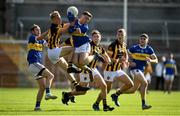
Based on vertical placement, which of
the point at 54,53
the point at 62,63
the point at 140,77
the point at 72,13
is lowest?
the point at 140,77

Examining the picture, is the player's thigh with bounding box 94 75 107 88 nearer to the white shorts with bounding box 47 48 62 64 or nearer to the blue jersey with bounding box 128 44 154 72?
the white shorts with bounding box 47 48 62 64

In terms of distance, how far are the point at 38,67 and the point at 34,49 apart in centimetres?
71

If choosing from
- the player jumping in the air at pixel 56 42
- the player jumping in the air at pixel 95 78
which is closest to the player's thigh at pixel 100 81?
the player jumping in the air at pixel 95 78

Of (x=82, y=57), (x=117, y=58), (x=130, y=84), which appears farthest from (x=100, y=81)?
(x=130, y=84)

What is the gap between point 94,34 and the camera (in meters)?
23.3

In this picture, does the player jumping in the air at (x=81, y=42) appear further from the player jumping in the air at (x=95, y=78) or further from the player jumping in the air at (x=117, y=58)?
the player jumping in the air at (x=117, y=58)

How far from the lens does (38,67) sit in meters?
23.1

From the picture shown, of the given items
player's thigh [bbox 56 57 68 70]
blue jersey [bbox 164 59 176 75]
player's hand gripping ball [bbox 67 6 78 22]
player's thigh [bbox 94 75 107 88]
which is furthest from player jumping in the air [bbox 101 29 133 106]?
blue jersey [bbox 164 59 176 75]

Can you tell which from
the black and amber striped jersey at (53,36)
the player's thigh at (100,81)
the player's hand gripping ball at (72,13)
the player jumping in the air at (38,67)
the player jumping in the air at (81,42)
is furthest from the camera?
the player jumping in the air at (38,67)

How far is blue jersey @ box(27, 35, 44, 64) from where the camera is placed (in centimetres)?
2331

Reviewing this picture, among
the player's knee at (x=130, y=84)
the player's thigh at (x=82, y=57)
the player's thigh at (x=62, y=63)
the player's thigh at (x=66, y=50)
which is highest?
the player's thigh at (x=66, y=50)

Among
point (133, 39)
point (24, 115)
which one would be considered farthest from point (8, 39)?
point (24, 115)

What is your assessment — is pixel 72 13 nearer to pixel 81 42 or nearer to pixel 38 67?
pixel 81 42

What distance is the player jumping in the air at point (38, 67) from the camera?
2281cm
